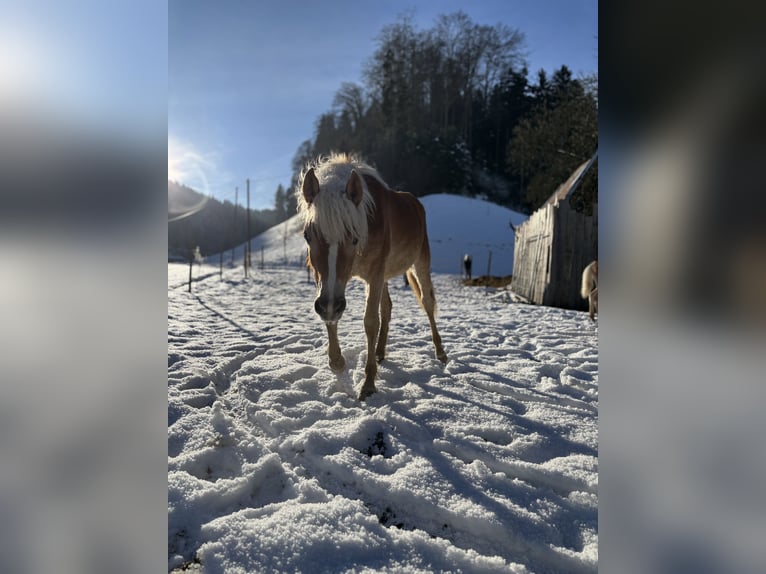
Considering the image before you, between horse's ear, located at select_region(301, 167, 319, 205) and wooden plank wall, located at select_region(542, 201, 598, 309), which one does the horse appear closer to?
horse's ear, located at select_region(301, 167, 319, 205)

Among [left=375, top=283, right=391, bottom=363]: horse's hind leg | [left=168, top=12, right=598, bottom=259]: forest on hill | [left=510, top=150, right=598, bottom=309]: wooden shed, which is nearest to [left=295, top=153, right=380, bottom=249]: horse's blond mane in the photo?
[left=375, top=283, right=391, bottom=363]: horse's hind leg

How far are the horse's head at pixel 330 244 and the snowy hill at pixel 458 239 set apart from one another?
54.1ft

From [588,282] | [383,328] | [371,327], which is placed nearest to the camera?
[371,327]

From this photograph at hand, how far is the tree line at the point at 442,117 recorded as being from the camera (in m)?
32.0

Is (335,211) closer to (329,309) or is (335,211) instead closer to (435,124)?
(329,309)

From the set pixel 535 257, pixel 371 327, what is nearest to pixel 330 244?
pixel 371 327

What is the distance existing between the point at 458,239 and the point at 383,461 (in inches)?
872

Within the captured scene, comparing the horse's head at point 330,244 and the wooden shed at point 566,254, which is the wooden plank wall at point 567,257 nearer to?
the wooden shed at point 566,254

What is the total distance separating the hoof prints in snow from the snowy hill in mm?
15998

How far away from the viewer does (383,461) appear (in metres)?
1.80

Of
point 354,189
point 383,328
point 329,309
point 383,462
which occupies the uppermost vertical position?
point 354,189

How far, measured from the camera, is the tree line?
1261 inches

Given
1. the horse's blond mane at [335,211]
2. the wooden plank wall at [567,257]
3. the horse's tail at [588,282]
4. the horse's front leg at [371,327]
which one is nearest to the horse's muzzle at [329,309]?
the horse's blond mane at [335,211]
